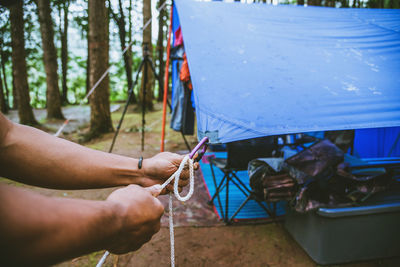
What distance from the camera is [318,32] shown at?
9.04 ft

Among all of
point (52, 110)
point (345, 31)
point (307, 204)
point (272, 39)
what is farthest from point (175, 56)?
point (52, 110)

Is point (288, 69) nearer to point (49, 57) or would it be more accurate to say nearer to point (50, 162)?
point (50, 162)

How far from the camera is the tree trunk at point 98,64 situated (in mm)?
4996

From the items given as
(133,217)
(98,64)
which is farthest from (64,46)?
(133,217)

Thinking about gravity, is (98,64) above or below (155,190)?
above

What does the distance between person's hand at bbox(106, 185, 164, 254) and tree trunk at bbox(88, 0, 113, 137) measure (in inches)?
205

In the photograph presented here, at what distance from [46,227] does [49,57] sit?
8479mm

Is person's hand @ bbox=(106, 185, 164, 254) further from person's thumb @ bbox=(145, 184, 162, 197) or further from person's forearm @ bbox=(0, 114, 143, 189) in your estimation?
person's forearm @ bbox=(0, 114, 143, 189)

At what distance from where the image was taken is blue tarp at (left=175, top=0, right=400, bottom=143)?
5.54 feet

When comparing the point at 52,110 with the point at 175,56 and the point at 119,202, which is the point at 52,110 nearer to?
the point at 175,56

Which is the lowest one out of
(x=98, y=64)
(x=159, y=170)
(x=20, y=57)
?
(x=159, y=170)

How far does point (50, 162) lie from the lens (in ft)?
3.22

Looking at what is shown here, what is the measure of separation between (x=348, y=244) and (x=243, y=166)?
122 cm

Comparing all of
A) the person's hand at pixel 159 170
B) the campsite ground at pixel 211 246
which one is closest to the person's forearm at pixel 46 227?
the person's hand at pixel 159 170
